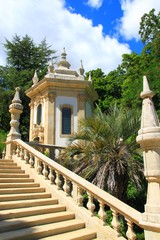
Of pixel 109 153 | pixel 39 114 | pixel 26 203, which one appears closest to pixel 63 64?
pixel 39 114

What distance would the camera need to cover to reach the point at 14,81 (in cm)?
3422

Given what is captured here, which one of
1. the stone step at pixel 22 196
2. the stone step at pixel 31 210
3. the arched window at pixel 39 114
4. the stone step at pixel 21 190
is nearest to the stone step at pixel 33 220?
the stone step at pixel 31 210

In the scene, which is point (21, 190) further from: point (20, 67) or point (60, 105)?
point (20, 67)

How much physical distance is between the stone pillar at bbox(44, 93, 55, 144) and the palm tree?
9.53 m

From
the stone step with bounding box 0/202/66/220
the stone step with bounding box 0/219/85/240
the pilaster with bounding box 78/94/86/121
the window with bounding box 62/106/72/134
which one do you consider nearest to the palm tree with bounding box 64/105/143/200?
the stone step with bounding box 0/202/66/220

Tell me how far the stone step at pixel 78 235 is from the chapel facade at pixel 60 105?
48.5ft

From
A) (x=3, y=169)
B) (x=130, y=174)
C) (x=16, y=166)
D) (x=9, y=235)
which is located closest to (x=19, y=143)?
(x=16, y=166)

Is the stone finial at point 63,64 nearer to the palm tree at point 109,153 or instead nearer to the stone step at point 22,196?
the palm tree at point 109,153

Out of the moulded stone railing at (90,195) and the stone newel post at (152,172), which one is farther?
the moulded stone railing at (90,195)

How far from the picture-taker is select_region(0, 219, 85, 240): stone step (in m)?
4.99

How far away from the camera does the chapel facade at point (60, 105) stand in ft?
68.3

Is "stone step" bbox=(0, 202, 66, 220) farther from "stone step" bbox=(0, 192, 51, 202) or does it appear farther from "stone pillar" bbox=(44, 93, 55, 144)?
"stone pillar" bbox=(44, 93, 55, 144)

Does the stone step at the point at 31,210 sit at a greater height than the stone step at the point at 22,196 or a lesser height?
lesser

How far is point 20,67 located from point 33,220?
112ft
